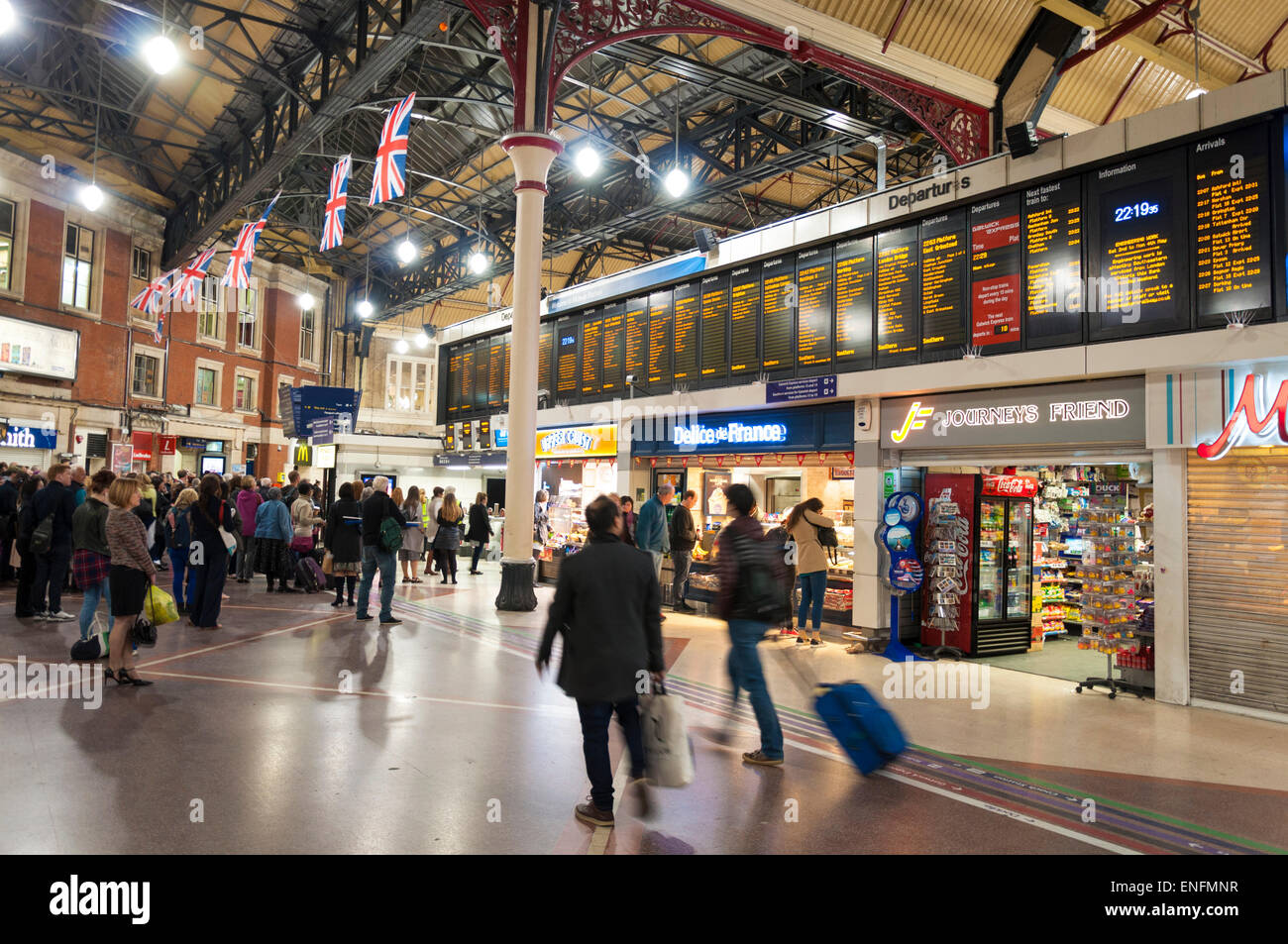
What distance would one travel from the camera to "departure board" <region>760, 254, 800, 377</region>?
10.7m

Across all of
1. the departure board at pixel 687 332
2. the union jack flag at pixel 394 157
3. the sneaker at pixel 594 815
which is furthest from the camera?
the departure board at pixel 687 332

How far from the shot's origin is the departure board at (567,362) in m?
14.7

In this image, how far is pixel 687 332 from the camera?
40.5ft

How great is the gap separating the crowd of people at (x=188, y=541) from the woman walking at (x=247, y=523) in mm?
18

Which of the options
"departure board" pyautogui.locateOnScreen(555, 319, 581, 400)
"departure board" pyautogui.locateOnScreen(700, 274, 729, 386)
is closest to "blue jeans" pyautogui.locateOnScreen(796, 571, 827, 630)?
"departure board" pyautogui.locateOnScreen(700, 274, 729, 386)

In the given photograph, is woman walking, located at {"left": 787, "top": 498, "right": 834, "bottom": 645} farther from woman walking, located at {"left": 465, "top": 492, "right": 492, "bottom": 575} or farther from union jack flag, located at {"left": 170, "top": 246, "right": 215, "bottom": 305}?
union jack flag, located at {"left": 170, "top": 246, "right": 215, "bottom": 305}

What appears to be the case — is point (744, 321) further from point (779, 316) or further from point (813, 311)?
point (813, 311)

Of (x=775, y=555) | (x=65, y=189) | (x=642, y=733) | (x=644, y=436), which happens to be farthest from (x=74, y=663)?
(x=65, y=189)

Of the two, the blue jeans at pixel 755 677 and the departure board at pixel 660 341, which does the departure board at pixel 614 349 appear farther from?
the blue jeans at pixel 755 677

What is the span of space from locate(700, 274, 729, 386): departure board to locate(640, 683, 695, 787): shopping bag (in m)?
8.12

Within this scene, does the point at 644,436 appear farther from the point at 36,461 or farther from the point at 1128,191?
the point at 36,461

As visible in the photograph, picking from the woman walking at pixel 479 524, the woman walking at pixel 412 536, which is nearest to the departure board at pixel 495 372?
the woman walking at pixel 479 524

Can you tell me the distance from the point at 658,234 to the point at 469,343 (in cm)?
733

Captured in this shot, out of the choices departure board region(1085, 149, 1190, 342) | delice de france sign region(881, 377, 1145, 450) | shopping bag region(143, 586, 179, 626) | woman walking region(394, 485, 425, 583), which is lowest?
shopping bag region(143, 586, 179, 626)
